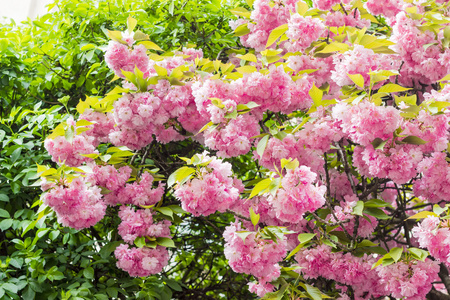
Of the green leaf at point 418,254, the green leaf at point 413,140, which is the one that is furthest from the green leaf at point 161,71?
the green leaf at point 418,254

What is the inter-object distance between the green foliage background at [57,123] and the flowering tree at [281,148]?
0.80 ft

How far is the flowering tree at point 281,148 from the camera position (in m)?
1.60

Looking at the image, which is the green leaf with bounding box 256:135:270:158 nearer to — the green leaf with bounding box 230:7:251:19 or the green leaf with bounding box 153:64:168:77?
the green leaf with bounding box 153:64:168:77

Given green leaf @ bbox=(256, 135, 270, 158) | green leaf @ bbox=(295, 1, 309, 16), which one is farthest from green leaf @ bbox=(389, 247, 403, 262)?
green leaf @ bbox=(295, 1, 309, 16)

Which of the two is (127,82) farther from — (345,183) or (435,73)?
(435,73)

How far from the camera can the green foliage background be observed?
192 cm

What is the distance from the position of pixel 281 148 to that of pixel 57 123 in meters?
1.11

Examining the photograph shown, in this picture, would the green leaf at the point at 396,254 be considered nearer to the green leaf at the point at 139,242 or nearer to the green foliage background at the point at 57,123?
the green foliage background at the point at 57,123

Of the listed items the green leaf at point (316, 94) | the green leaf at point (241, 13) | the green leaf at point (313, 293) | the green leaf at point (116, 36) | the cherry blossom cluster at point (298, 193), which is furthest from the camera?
the green leaf at point (241, 13)

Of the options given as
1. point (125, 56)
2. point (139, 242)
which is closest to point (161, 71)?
point (125, 56)

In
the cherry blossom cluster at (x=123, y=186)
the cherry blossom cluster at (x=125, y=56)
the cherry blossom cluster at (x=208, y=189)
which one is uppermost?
the cherry blossom cluster at (x=125, y=56)

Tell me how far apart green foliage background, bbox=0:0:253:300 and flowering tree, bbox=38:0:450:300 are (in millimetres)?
245

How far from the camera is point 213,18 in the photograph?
2.55m

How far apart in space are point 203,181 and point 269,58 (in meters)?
0.61
